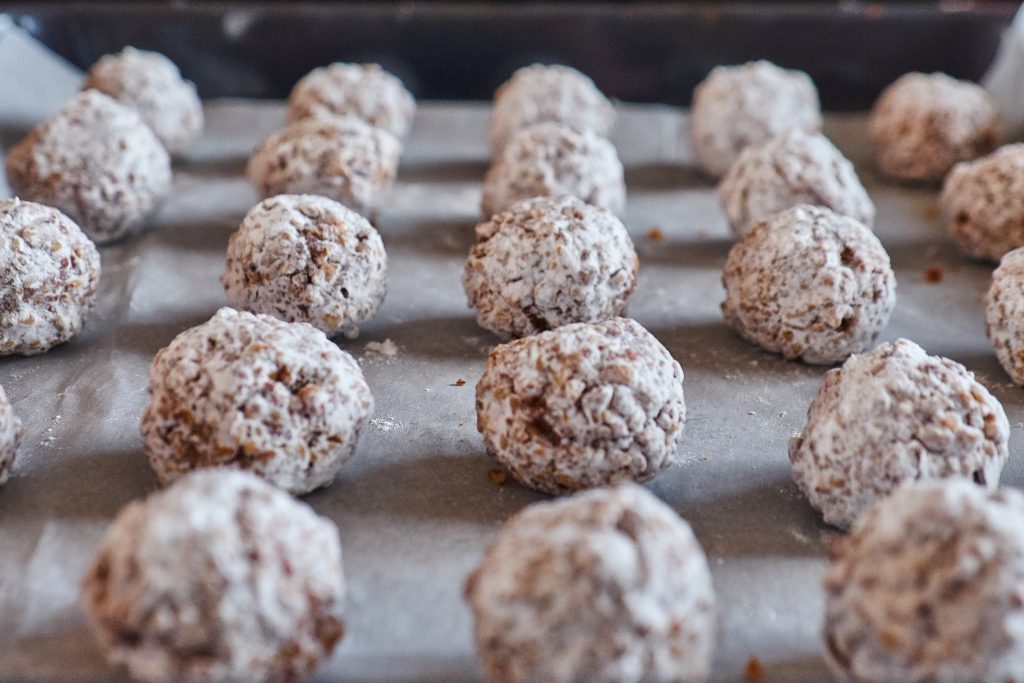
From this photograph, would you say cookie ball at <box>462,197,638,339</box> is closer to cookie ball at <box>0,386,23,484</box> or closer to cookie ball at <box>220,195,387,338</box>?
cookie ball at <box>220,195,387,338</box>

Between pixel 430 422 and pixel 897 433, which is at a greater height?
pixel 897 433

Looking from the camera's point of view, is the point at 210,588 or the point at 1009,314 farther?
the point at 1009,314

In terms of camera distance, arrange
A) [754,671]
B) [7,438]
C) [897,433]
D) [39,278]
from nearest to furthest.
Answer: [754,671] → [897,433] → [7,438] → [39,278]

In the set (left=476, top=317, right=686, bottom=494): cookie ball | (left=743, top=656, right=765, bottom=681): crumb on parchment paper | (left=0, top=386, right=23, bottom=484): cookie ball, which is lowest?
(left=743, top=656, right=765, bottom=681): crumb on parchment paper

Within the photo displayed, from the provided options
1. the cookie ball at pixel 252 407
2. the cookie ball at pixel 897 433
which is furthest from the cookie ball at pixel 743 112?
the cookie ball at pixel 252 407

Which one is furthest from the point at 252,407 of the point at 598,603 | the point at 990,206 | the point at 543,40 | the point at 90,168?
the point at 543,40

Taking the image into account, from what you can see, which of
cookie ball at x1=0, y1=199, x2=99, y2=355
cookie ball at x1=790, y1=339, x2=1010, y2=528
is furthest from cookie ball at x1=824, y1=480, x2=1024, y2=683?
cookie ball at x1=0, y1=199, x2=99, y2=355

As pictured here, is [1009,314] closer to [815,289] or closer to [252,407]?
[815,289]
